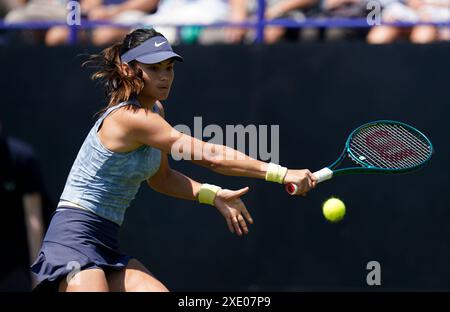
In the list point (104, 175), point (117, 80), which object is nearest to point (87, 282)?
point (104, 175)

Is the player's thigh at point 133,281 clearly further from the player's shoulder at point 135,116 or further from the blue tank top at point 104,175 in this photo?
the player's shoulder at point 135,116

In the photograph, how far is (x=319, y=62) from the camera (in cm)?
725

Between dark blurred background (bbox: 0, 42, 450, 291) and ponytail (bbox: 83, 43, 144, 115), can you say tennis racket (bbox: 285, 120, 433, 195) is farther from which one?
dark blurred background (bbox: 0, 42, 450, 291)

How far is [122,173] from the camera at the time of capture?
179 inches

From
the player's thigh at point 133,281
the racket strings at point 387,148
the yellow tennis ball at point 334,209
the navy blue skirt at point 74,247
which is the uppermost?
the racket strings at point 387,148

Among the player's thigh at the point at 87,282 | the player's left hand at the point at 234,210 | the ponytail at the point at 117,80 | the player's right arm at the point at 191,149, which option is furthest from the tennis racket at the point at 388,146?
the player's thigh at the point at 87,282

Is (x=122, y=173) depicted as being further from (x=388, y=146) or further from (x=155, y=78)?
(x=388, y=146)

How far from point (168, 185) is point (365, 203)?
2.58 m

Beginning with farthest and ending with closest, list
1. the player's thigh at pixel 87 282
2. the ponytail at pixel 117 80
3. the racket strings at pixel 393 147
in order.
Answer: the racket strings at pixel 393 147, the ponytail at pixel 117 80, the player's thigh at pixel 87 282

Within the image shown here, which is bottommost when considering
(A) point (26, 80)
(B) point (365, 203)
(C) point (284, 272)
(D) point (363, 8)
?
(C) point (284, 272)

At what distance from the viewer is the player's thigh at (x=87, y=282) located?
14.3 feet

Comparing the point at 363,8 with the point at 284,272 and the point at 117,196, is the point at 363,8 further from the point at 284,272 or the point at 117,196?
the point at 117,196

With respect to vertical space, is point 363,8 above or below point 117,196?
above

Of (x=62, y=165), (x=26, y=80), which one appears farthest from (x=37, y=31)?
(x=62, y=165)
